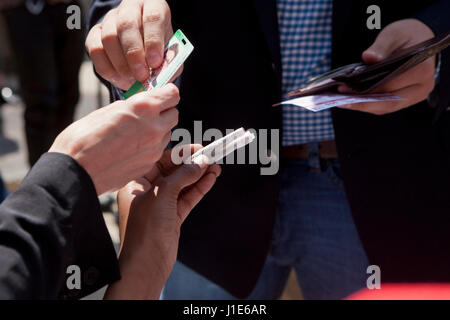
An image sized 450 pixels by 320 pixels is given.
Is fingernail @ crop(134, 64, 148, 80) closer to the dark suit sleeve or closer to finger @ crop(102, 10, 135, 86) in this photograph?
finger @ crop(102, 10, 135, 86)

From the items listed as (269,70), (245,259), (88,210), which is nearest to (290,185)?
(245,259)

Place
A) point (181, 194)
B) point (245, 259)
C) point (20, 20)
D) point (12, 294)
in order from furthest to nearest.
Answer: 1. point (20, 20)
2. point (245, 259)
3. point (181, 194)
4. point (12, 294)

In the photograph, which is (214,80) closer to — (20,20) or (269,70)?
(269,70)

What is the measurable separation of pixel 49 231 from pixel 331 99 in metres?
0.62

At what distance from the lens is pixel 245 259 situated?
1.33m

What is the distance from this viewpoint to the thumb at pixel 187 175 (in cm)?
89

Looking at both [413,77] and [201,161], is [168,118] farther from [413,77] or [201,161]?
[413,77]

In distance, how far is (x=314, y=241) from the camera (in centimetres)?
135

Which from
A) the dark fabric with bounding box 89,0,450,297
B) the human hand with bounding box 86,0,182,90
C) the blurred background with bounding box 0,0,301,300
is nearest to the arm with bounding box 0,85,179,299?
the human hand with bounding box 86,0,182,90

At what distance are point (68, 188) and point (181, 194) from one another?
352 mm

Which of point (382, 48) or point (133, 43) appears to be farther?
A: point (382, 48)

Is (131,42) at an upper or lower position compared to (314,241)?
upper

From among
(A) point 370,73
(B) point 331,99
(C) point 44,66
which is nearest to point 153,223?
(B) point 331,99

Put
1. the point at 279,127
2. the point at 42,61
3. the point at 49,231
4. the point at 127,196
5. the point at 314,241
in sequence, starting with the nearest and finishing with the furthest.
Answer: the point at 49,231 → the point at 127,196 → the point at 279,127 → the point at 314,241 → the point at 42,61
